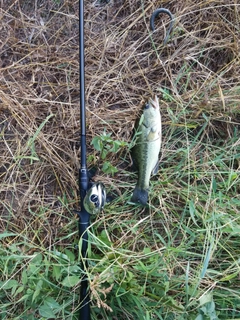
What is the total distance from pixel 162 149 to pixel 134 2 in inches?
36.8

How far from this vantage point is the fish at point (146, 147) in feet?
6.22

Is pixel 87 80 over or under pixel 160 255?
A: over

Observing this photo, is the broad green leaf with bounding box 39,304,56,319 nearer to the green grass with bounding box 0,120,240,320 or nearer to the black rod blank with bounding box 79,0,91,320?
the green grass with bounding box 0,120,240,320

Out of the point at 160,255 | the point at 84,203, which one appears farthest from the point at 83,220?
the point at 160,255

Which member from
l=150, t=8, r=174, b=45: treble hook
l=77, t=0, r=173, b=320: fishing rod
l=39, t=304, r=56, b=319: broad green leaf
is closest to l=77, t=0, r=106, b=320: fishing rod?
l=77, t=0, r=173, b=320: fishing rod

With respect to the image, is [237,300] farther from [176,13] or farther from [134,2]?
[134,2]

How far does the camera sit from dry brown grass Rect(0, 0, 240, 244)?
2131 mm

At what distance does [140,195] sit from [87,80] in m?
0.78

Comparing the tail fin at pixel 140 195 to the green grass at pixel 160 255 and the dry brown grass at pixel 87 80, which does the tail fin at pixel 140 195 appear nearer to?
the green grass at pixel 160 255

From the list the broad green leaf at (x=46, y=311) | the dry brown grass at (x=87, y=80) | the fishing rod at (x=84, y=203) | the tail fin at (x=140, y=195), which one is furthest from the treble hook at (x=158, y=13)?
the broad green leaf at (x=46, y=311)

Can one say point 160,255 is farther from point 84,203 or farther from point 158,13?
point 158,13

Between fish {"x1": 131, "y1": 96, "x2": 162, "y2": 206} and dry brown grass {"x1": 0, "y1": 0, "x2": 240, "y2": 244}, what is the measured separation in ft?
0.58

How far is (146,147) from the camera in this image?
1925mm

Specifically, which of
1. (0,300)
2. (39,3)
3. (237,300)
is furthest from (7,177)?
(237,300)
